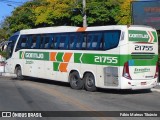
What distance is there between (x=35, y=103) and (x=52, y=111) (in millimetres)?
1930

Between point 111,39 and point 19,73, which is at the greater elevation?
point 111,39

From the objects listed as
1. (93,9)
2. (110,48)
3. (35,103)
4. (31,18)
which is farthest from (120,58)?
(31,18)

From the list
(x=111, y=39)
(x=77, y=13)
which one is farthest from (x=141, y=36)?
(x=77, y=13)

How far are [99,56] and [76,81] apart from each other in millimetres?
2336

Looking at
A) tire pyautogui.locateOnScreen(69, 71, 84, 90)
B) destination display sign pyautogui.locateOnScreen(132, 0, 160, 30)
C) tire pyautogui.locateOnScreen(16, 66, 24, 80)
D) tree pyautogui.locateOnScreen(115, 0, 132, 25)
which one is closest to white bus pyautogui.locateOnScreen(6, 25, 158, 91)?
tire pyautogui.locateOnScreen(69, 71, 84, 90)

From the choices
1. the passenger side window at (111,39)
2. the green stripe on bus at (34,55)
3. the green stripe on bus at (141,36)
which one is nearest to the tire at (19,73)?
the green stripe on bus at (34,55)

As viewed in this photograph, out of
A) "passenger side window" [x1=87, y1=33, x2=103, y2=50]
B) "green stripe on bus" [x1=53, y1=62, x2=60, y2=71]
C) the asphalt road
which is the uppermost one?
"passenger side window" [x1=87, y1=33, x2=103, y2=50]

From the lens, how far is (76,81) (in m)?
20.6

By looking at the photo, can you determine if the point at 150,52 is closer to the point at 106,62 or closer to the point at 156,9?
the point at 106,62

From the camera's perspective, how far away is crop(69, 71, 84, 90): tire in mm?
20281

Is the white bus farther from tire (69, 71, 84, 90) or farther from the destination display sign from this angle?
the destination display sign

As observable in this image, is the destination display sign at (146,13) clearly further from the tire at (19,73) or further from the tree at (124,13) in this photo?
the tree at (124,13)

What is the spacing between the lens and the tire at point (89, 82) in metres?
19.4

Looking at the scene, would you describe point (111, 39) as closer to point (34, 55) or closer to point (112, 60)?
point (112, 60)
